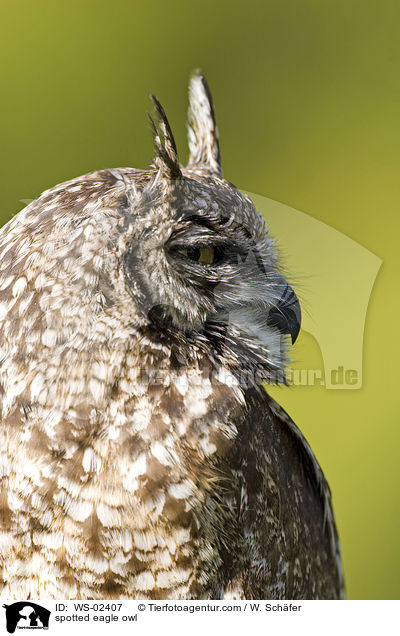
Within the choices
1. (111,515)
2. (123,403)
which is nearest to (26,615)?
(111,515)

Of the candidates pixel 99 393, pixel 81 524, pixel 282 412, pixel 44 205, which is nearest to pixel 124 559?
pixel 81 524

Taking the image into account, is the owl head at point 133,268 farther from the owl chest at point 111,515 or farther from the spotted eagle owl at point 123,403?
the owl chest at point 111,515

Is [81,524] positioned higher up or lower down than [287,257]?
lower down

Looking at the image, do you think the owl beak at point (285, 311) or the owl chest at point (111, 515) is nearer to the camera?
the owl chest at point (111, 515)

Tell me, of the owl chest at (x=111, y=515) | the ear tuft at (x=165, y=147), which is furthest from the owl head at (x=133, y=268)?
the owl chest at (x=111, y=515)

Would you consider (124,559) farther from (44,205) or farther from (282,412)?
(44,205)

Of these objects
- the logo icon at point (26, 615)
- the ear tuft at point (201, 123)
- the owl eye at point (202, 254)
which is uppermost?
the ear tuft at point (201, 123)

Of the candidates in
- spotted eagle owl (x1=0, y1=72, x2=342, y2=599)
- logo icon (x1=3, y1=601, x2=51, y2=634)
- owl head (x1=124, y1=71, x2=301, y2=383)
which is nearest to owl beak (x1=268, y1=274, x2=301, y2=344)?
owl head (x1=124, y1=71, x2=301, y2=383)
